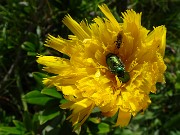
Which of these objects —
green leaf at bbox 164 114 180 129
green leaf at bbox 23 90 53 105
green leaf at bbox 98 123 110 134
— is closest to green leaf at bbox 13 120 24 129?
green leaf at bbox 23 90 53 105

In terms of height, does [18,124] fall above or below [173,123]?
above

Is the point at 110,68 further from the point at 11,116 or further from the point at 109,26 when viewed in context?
the point at 11,116

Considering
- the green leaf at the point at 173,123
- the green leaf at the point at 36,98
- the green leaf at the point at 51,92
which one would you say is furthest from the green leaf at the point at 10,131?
the green leaf at the point at 173,123

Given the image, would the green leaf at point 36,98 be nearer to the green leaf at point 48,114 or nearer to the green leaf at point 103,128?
the green leaf at point 48,114

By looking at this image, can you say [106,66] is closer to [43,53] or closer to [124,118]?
[124,118]

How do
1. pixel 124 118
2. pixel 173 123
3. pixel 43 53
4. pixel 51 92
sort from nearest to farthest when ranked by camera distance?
pixel 124 118 < pixel 51 92 < pixel 43 53 < pixel 173 123

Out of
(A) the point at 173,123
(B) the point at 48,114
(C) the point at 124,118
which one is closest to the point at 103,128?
(B) the point at 48,114

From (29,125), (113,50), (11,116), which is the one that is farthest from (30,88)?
(113,50)

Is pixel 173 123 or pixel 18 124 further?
pixel 173 123
